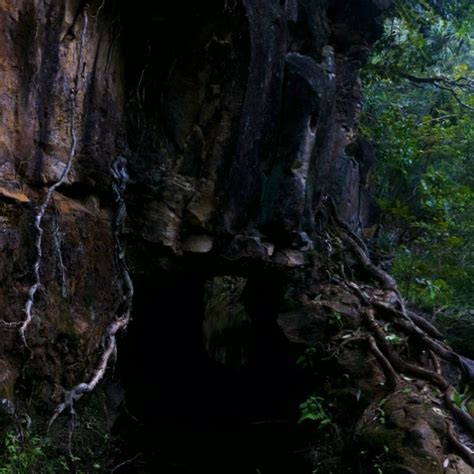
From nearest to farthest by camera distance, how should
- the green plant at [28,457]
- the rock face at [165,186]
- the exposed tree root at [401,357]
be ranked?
the green plant at [28,457], the rock face at [165,186], the exposed tree root at [401,357]

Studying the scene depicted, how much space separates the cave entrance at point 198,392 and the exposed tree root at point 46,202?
2423 mm

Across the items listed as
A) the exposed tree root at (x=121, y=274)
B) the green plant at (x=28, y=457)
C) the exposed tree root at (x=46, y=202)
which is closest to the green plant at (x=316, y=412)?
the exposed tree root at (x=121, y=274)

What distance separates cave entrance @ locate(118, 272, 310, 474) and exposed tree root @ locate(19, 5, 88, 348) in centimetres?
242

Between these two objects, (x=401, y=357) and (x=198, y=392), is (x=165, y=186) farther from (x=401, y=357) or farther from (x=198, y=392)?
(x=198, y=392)

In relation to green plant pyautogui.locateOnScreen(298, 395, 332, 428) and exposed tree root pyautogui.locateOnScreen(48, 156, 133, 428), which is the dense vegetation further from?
exposed tree root pyautogui.locateOnScreen(48, 156, 133, 428)

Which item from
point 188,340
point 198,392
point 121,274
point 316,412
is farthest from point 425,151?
point 121,274

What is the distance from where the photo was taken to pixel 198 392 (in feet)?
29.7

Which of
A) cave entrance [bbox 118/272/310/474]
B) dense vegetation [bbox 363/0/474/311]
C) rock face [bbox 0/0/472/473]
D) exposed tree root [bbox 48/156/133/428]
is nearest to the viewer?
rock face [bbox 0/0/472/473]

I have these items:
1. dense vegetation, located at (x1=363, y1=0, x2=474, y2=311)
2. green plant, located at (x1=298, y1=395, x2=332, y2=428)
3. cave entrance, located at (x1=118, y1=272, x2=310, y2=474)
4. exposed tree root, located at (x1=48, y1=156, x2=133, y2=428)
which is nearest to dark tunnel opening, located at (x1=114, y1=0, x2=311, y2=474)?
cave entrance, located at (x1=118, y1=272, x2=310, y2=474)

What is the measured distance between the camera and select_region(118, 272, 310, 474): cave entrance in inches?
292

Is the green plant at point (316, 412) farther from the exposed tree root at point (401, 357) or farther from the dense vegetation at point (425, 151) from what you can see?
the dense vegetation at point (425, 151)

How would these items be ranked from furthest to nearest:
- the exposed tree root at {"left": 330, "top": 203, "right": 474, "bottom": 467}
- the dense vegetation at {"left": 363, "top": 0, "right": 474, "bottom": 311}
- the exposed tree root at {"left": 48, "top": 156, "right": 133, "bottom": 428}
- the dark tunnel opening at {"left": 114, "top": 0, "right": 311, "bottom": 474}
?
the dense vegetation at {"left": 363, "top": 0, "right": 474, "bottom": 311} → the dark tunnel opening at {"left": 114, "top": 0, "right": 311, "bottom": 474} → the exposed tree root at {"left": 330, "top": 203, "right": 474, "bottom": 467} → the exposed tree root at {"left": 48, "top": 156, "right": 133, "bottom": 428}

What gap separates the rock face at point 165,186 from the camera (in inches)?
184

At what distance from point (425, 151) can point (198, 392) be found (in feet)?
25.0
